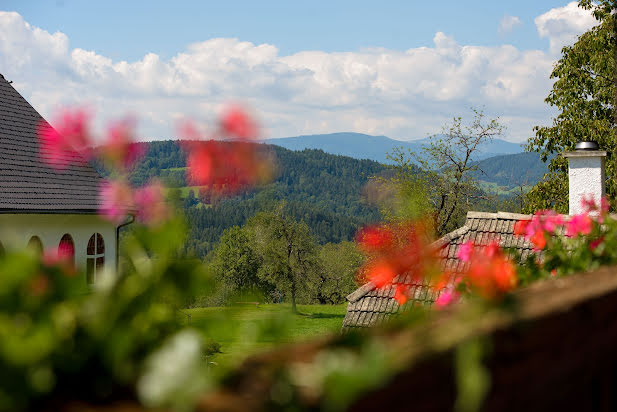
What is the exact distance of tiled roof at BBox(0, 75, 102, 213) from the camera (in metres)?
14.4

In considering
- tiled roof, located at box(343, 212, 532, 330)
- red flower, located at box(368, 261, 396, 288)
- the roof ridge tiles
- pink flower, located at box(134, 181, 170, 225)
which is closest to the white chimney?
the roof ridge tiles

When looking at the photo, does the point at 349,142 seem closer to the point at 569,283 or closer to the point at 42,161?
the point at 42,161

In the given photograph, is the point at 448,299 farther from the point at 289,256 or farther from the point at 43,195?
the point at 289,256

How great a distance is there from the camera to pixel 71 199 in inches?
610

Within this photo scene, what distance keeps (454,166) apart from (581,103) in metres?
6.95

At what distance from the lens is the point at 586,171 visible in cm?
951

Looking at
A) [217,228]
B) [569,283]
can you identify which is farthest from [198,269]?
[217,228]

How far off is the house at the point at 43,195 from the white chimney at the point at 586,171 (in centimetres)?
1003

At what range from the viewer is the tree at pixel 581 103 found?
787 inches

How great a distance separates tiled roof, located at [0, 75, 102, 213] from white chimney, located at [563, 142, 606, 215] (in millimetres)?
10952

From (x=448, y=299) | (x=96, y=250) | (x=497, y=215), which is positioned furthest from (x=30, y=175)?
(x=448, y=299)

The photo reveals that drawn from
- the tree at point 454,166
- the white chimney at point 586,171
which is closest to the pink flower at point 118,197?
the white chimney at point 586,171

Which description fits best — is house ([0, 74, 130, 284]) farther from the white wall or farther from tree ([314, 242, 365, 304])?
tree ([314, 242, 365, 304])

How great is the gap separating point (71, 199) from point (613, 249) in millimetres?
14989
